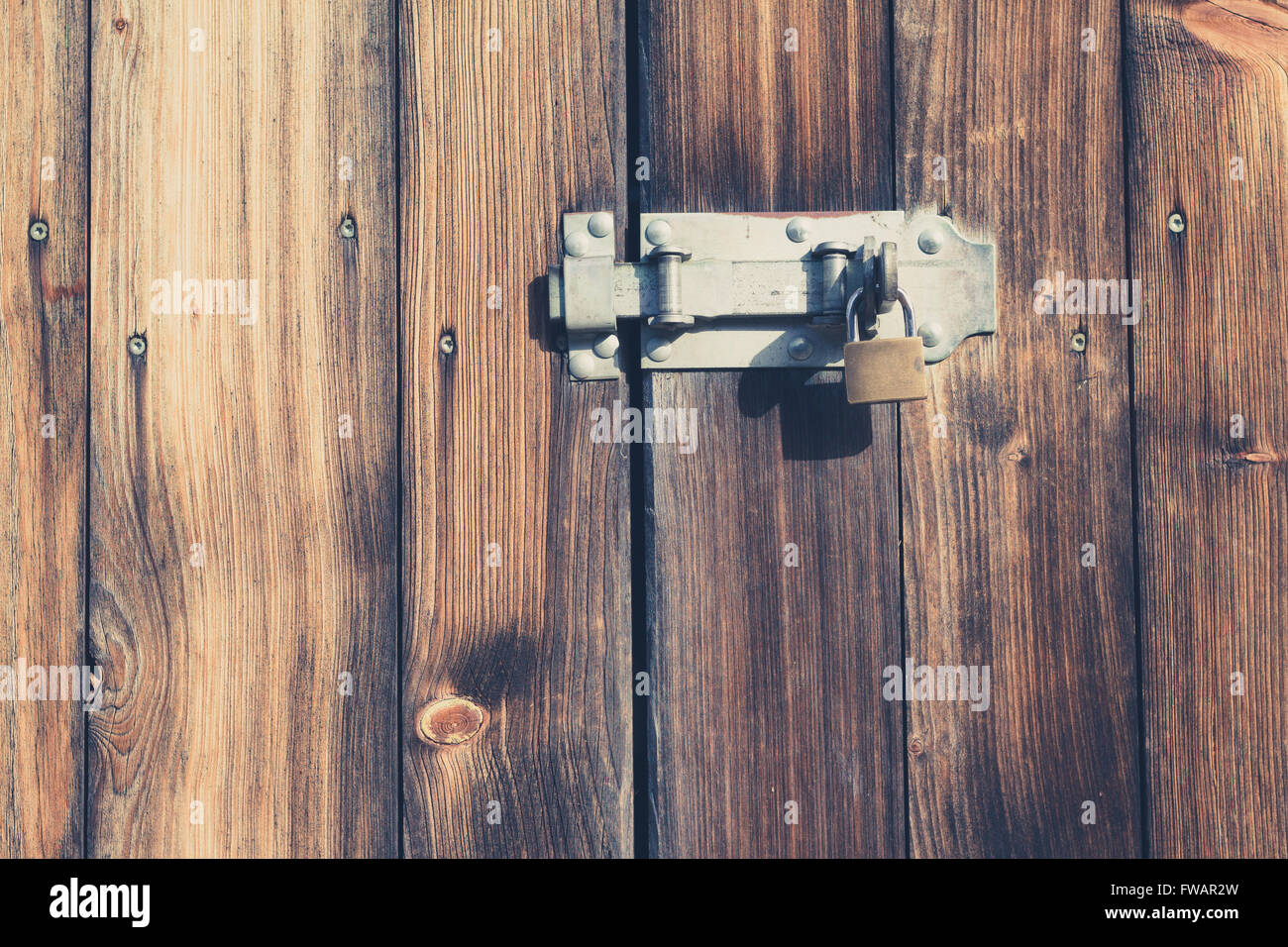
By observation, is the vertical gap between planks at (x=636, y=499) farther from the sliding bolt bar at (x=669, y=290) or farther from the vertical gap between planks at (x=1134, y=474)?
the vertical gap between planks at (x=1134, y=474)

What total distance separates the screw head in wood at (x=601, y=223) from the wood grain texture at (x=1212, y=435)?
477 millimetres

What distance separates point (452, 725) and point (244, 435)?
32 centimetres

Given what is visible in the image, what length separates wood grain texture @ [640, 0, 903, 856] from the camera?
0.72m

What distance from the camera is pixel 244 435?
714mm

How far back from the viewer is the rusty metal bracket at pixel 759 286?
0.68 meters

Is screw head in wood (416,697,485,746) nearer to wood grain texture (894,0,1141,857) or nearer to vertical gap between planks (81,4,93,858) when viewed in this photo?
vertical gap between planks (81,4,93,858)

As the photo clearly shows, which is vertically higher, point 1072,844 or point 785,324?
point 785,324
